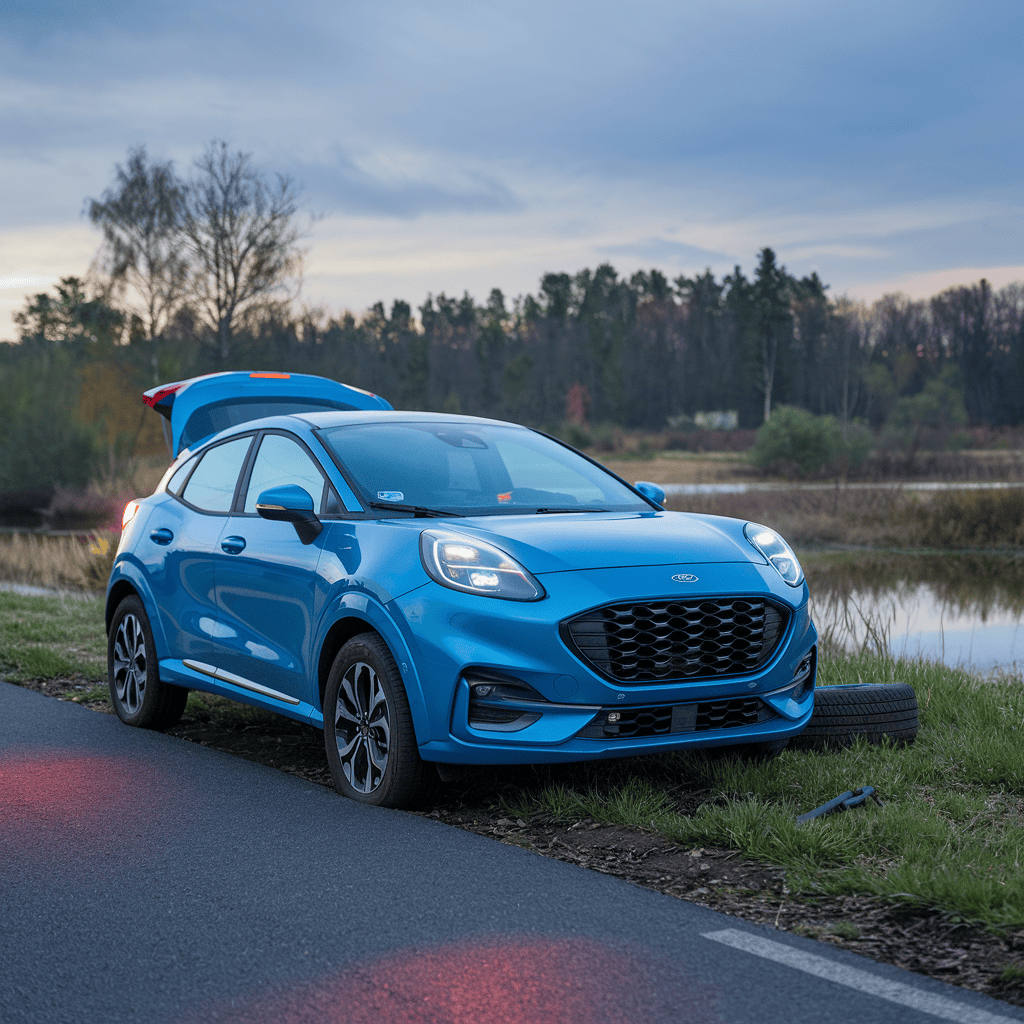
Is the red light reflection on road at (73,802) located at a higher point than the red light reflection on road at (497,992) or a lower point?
lower

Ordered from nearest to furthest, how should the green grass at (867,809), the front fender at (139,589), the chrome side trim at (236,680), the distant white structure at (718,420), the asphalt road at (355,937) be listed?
the asphalt road at (355,937) < the green grass at (867,809) < the chrome side trim at (236,680) < the front fender at (139,589) < the distant white structure at (718,420)

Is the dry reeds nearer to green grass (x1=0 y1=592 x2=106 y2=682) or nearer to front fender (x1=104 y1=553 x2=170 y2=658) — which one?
green grass (x1=0 y1=592 x2=106 y2=682)

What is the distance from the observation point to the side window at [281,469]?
6242mm

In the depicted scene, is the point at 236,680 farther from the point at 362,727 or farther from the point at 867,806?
the point at 867,806

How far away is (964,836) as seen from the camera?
4770 millimetres

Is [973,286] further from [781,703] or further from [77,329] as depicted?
[781,703]

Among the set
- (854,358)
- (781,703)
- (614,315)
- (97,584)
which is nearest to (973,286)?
(854,358)

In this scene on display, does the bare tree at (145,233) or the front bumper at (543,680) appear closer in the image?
the front bumper at (543,680)

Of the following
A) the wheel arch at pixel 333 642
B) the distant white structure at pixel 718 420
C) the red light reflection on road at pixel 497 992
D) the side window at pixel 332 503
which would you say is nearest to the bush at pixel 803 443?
the side window at pixel 332 503

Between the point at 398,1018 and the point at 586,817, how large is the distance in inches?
79.7

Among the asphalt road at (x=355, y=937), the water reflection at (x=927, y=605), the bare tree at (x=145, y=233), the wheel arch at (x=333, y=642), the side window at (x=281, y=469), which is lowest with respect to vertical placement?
the water reflection at (x=927, y=605)

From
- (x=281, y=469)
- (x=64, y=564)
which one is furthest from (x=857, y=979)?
(x=64, y=564)

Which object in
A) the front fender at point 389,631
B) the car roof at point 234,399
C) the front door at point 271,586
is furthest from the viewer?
the car roof at point 234,399

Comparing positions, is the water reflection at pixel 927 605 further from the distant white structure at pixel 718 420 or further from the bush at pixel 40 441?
the distant white structure at pixel 718 420
